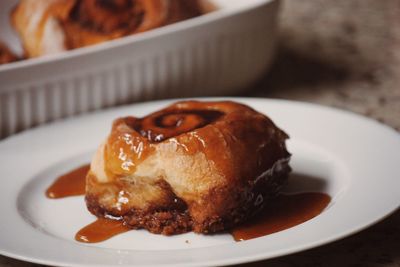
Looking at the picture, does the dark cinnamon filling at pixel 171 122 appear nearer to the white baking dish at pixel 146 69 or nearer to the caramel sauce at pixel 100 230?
the caramel sauce at pixel 100 230

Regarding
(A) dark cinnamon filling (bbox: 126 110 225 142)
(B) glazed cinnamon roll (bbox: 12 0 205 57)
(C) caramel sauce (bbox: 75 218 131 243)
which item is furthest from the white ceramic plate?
(B) glazed cinnamon roll (bbox: 12 0 205 57)

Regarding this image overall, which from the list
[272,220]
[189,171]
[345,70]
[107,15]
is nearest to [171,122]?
[189,171]

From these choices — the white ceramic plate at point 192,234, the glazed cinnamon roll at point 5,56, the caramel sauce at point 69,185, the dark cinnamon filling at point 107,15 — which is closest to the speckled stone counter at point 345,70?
the white ceramic plate at point 192,234

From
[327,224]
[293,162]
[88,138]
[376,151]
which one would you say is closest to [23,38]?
[88,138]

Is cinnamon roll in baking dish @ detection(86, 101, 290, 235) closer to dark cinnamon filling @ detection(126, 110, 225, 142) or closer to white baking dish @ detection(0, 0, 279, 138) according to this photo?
dark cinnamon filling @ detection(126, 110, 225, 142)

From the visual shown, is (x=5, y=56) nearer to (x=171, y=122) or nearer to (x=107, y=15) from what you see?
(x=107, y=15)

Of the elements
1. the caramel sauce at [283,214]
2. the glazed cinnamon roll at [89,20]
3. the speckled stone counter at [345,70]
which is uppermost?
the glazed cinnamon roll at [89,20]

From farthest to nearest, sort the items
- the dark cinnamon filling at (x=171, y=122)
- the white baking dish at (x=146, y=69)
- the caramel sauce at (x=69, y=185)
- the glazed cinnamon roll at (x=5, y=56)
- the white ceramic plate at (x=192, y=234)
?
the glazed cinnamon roll at (x=5, y=56)
the white baking dish at (x=146, y=69)
the caramel sauce at (x=69, y=185)
the dark cinnamon filling at (x=171, y=122)
the white ceramic plate at (x=192, y=234)
